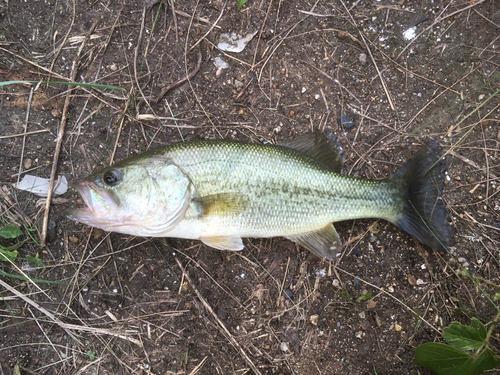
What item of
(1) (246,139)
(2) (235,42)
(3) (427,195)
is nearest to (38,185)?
(1) (246,139)

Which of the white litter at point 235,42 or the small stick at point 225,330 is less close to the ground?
the white litter at point 235,42

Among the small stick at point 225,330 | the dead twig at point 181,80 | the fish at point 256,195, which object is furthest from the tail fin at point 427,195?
the dead twig at point 181,80

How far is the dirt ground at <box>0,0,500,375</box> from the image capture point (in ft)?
10.6

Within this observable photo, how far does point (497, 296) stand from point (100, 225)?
370 cm

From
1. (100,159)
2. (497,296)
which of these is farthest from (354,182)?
(100,159)

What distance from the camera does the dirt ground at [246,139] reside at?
3229 millimetres

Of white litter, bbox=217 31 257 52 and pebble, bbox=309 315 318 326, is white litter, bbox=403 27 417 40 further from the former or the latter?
pebble, bbox=309 315 318 326

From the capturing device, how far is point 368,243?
338 cm

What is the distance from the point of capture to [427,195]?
3102 mm

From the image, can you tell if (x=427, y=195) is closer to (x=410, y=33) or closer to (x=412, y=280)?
(x=412, y=280)

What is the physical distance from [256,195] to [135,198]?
41.4 inches

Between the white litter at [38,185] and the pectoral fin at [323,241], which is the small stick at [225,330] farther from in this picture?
the white litter at [38,185]

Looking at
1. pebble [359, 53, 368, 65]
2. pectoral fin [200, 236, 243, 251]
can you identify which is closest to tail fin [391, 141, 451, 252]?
pebble [359, 53, 368, 65]

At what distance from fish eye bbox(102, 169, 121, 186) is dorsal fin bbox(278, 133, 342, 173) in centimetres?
153
